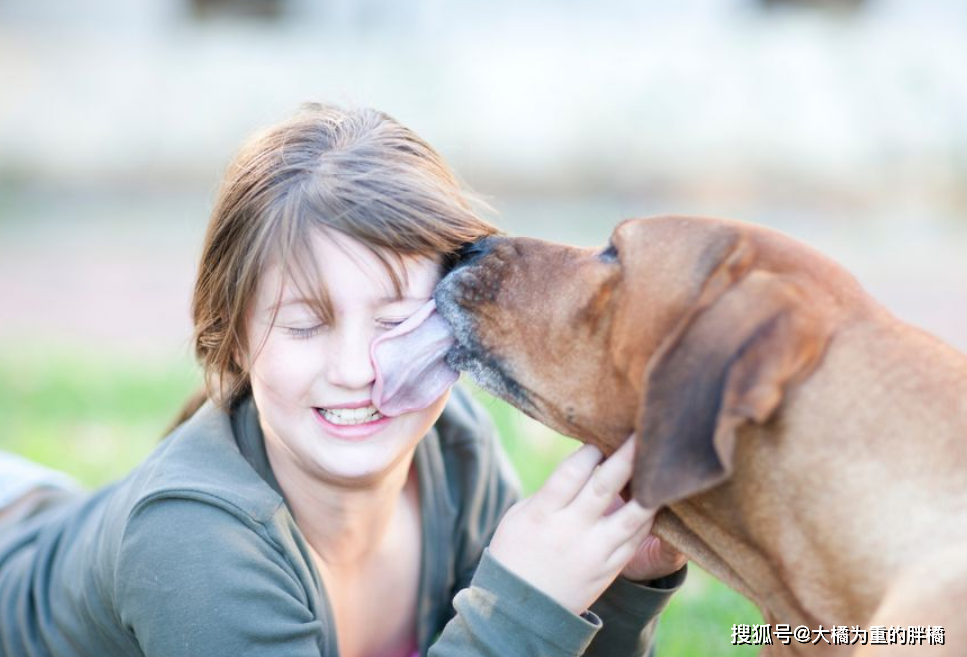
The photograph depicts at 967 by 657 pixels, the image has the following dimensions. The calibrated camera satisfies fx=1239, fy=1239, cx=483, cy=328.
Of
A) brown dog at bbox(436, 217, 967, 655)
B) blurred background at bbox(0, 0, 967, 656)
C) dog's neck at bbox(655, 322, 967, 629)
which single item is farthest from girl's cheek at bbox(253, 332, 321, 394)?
blurred background at bbox(0, 0, 967, 656)

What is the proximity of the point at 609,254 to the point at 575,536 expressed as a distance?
651 mm

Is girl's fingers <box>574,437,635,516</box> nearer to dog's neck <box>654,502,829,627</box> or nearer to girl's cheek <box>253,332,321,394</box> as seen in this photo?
dog's neck <box>654,502,829,627</box>

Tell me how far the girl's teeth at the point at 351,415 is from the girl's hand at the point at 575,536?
469 mm

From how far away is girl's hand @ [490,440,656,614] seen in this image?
2.83m

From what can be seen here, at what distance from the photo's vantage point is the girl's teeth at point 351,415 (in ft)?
10.0

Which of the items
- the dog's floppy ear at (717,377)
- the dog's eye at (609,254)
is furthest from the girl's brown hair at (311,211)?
the dog's floppy ear at (717,377)

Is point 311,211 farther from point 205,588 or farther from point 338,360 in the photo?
point 205,588

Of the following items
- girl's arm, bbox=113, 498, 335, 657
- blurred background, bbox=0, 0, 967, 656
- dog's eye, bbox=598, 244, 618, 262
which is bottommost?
blurred background, bbox=0, 0, 967, 656

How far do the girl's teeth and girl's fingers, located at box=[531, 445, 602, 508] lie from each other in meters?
0.49

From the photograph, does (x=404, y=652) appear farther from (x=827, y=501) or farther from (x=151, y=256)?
(x=151, y=256)

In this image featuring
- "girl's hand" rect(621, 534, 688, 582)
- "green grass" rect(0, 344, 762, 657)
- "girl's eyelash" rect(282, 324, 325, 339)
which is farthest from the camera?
"green grass" rect(0, 344, 762, 657)

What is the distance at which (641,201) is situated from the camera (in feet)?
41.8

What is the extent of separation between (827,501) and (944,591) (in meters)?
0.27

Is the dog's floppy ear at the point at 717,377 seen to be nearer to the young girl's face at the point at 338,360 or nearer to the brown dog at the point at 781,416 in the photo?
the brown dog at the point at 781,416
